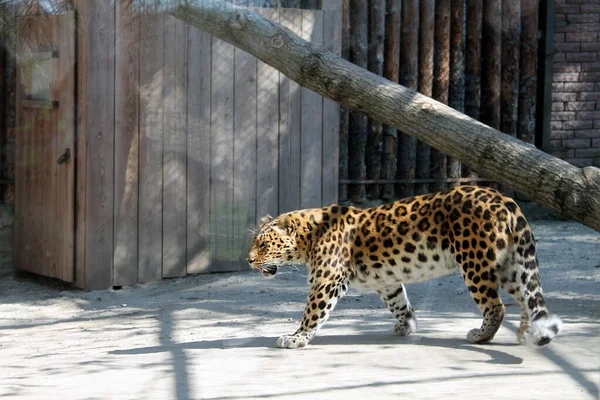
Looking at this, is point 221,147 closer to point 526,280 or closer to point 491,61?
point 491,61

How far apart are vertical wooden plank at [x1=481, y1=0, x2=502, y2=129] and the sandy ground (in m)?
1.82

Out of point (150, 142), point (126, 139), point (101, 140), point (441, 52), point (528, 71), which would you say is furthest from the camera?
point (528, 71)

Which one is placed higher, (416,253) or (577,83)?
(577,83)

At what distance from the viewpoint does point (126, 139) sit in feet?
24.9

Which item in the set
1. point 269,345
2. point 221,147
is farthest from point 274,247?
point 221,147

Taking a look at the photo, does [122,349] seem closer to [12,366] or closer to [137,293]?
[12,366]

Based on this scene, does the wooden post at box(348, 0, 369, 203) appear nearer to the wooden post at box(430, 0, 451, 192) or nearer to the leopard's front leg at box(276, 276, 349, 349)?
the wooden post at box(430, 0, 451, 192)

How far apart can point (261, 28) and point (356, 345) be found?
7.40ft

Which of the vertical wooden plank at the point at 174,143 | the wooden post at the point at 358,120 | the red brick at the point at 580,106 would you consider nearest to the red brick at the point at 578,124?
the red brick at the point at 580,106

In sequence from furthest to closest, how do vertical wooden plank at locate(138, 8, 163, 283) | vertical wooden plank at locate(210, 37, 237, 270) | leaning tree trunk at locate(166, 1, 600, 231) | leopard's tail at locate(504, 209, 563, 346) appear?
1. vertical wooden plank at locate(210, 37, 237, 270)
2. vertical wooden plank at locate(138, 8, 163, 283)
3. leaning tree trunk at locate(166, 1, 600, 231)
4. leopard's tail at locate(504, 209, 563, 346)

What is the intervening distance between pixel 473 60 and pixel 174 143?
3.30 meters

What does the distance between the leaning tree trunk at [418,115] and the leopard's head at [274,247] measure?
1.00m

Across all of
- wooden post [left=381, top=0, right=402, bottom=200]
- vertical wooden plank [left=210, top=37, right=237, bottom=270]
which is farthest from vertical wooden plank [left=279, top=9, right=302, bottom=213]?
wooden post [left=381, top=0, right=402, bottom=200]

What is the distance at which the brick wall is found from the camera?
994cm
